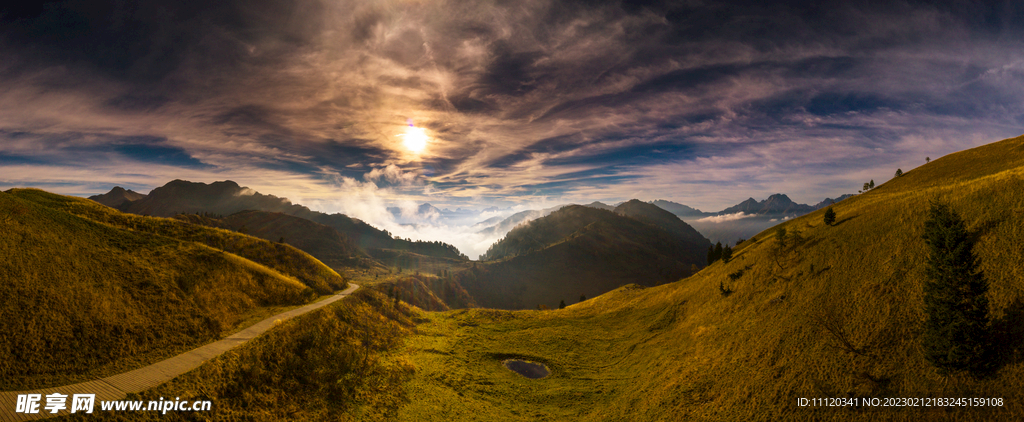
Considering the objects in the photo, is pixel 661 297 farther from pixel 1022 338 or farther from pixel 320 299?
pixel 320 299

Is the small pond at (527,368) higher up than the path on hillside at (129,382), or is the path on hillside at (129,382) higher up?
the path on hillside at (129,382)

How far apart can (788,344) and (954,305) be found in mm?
12246

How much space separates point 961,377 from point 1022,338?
480cm

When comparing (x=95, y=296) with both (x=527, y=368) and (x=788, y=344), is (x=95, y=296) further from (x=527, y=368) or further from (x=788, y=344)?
(x=788, y=344)

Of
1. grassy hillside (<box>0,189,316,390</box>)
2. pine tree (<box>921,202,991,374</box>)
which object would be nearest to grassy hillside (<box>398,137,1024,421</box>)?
pine tree (<box>921,202,991,374</box>)

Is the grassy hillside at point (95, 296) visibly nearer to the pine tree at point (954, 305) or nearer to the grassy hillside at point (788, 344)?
the grassy hillside at point (788, 344)

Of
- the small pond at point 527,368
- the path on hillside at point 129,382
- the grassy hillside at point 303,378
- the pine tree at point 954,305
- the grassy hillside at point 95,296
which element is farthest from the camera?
the small pond at point 527,368

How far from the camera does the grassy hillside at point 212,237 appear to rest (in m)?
44.6

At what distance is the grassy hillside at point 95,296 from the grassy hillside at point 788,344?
950 inches

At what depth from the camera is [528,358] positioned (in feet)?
171

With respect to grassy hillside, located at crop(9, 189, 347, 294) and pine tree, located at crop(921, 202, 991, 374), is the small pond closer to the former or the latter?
pine tree, located at crop(921, 202, 991, 374)

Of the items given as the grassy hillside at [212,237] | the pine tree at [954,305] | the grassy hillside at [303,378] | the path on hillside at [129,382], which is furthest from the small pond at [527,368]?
the grassy hillside at [212,237]

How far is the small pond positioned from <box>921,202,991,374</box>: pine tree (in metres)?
39.6

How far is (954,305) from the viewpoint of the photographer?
2223 centimetres
